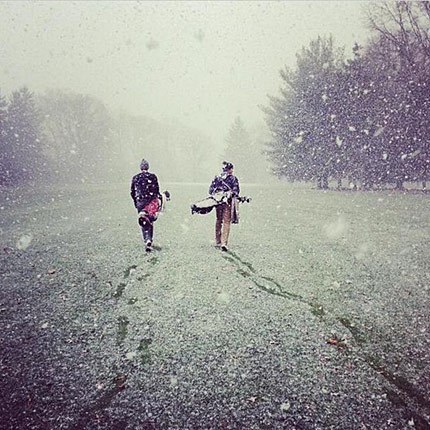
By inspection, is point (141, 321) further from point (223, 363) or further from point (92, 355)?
point (223, 363)

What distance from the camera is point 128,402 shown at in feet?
12.4

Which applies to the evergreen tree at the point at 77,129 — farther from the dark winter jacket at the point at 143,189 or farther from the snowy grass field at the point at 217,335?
the snowy grass field at the point at 217,335

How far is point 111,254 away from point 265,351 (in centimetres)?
593

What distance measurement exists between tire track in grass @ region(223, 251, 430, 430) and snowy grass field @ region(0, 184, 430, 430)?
21 mm

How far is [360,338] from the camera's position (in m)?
4.88

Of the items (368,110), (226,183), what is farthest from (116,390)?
(368,110)

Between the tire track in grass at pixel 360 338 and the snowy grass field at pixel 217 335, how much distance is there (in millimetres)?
21

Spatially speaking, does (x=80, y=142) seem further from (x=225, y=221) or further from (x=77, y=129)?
(x=225, y=221)

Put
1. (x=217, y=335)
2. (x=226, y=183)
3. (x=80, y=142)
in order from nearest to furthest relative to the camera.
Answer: (x=217, y=335)
(x=226, y=183)
(x=80, y=142)

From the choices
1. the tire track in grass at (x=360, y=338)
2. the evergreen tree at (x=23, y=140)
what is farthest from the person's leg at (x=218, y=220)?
the evergreen tree at (x=23, y=140)

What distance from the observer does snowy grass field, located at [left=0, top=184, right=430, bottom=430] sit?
3646 mm

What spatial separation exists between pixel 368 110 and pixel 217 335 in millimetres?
27095

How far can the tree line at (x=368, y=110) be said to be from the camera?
976 inches

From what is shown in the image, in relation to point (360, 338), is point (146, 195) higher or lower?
higher
